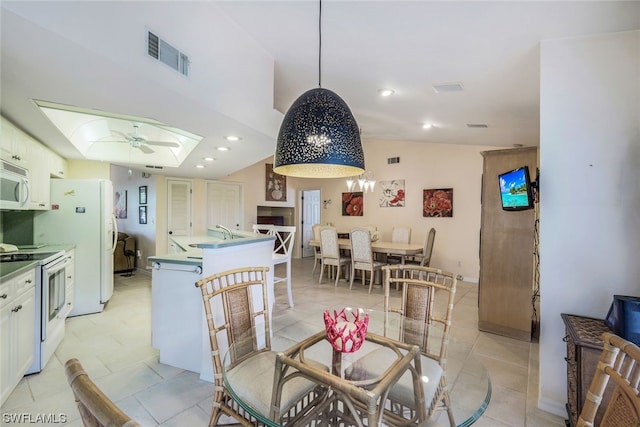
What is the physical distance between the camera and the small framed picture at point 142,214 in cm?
604

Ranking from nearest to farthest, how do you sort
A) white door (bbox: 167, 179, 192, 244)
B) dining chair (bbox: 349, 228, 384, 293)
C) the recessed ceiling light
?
the recessed ceiling light, dining chair (bbox: 349, 228, 384, 293), white door (bbox: 167, 179, 192, 244)

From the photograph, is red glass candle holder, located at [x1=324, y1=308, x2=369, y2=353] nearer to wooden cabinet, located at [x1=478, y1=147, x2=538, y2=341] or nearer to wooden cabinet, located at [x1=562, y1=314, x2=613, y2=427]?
wooden cabinet, located at [x1=562, y1=314, x2=613, y2=427]

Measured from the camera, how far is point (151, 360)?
2.62 meters

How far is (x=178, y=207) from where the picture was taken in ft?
19.7

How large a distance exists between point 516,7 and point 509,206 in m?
1.49

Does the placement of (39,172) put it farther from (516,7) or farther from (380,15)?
(516,7)

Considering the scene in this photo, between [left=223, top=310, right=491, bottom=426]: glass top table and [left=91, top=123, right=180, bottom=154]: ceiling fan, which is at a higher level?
[left=91, top=123, right=180, bottom=154]: ceiling fan

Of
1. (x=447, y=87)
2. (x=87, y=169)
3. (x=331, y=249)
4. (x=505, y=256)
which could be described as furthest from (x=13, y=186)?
(x=505, y=256)

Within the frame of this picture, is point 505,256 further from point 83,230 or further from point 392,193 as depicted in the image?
point 83,230

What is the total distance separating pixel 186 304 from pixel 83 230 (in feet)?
8.12

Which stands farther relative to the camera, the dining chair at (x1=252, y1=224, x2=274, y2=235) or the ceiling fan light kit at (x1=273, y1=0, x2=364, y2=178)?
the dining chair at (x1=252, y1=224, x2=274, y2=235)

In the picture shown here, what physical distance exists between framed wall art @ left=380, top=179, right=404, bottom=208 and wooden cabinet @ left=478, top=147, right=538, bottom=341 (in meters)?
3.56

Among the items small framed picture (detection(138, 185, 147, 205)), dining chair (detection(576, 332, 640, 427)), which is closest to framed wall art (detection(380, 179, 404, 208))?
small framed picture (detection(138, 185, 147, 205))

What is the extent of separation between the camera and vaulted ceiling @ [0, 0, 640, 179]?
1481 mm
